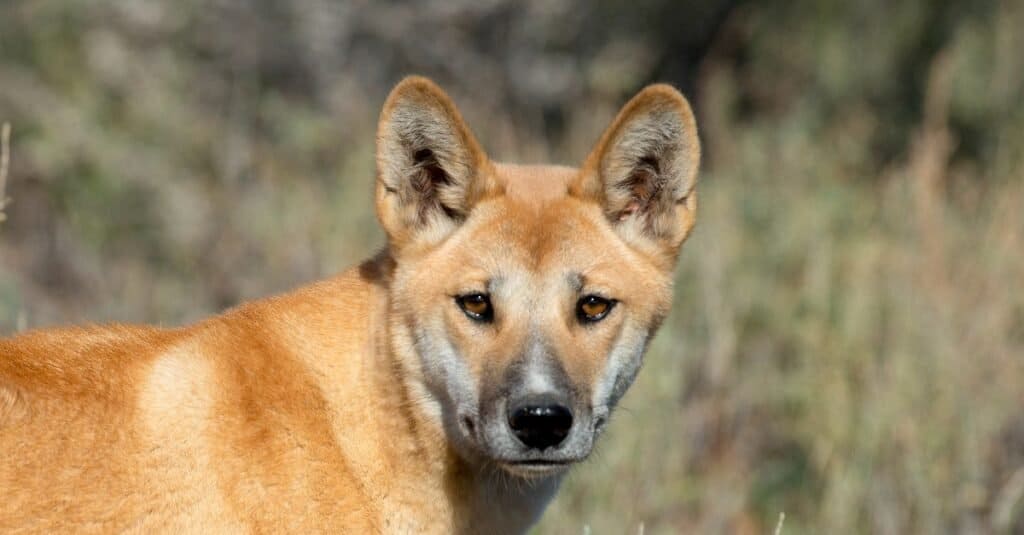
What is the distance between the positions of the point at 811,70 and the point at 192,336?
8.79 meters

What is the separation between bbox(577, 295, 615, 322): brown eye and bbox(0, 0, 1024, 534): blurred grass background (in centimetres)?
120

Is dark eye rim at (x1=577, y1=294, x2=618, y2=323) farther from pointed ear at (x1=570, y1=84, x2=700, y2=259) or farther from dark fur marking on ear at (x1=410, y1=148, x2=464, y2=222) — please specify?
dark fur marking on ear at (x1=410, y1=148, x2=464, y2=222)

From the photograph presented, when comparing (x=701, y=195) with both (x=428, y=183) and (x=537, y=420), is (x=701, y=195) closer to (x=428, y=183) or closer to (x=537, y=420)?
(x=428, y=183)

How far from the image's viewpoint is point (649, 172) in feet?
12.3

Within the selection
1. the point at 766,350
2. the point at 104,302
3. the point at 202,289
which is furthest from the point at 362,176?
the point at 766,350

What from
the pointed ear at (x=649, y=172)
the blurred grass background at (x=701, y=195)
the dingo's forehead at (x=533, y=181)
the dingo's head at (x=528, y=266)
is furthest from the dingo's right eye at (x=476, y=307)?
the blurred grass background at (x=701, y=195)

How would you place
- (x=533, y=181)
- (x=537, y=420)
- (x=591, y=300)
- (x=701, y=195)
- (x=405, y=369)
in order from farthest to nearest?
(x=701, y=195) < (x=533, y=181) < (x=591, y=300) < (x=405, y=369) < (x=537, y=420)

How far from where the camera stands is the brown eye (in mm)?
3473

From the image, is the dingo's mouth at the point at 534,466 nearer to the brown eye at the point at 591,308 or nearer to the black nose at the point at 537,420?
the black nose at the point at 537,420

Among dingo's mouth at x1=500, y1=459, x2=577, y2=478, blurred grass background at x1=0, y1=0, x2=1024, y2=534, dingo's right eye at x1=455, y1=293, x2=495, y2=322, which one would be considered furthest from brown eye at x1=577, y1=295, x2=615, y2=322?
blurred grass background at x1=0, y1=0, x2=1024, y2=534

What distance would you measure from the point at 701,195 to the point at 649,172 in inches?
214

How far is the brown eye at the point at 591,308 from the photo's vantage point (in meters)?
3.47

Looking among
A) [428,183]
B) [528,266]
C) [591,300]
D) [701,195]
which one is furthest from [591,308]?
[701,195]

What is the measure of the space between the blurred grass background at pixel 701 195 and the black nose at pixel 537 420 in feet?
4.37
